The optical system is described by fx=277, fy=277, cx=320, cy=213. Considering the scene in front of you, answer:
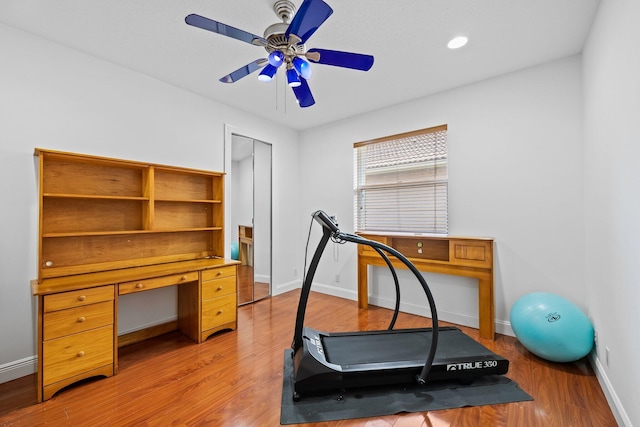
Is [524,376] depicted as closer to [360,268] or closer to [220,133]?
[360,268]

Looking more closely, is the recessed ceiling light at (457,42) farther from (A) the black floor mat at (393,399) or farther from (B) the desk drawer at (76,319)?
(B) the desk drawer at (76,319)

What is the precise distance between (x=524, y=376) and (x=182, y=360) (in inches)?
117

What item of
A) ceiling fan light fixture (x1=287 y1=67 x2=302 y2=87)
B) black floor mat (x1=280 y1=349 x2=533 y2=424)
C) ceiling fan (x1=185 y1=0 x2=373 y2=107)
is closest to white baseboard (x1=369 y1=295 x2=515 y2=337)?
black floor mat (x1=280 y1=349 x2=533 y2=424)

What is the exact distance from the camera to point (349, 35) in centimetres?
239

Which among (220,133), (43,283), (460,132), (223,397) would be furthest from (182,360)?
(460,132)

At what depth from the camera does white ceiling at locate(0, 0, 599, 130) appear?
6.81 ft

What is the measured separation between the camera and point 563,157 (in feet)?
9.15

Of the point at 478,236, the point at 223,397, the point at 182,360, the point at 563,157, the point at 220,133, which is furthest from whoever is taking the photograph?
the point at 220,133

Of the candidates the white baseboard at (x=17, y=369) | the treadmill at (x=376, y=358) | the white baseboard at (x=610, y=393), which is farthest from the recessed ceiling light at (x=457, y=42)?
the white baseboard at (x=17, y=369)

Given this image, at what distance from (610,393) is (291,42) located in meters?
3.27

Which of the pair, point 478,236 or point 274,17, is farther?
point 478,236

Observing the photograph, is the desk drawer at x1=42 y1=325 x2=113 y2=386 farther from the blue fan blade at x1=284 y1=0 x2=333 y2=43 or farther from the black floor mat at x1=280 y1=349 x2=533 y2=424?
the blue fan blade at x1=284 y1=0 x2=333 y2=43

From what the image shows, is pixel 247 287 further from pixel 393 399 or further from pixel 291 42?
pixel 291 42

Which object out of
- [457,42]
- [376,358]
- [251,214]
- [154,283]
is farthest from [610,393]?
[251,214]
